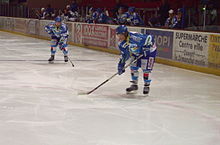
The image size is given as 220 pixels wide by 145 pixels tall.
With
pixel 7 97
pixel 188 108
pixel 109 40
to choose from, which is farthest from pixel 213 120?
pixel 109 40

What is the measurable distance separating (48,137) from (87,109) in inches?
48.8

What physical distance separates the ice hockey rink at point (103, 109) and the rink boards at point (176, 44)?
1.03 feet

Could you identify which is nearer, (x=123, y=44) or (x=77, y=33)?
(x=123, y=44)

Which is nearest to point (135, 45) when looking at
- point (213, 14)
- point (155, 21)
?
point (213, 14)

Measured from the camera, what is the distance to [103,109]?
478cm

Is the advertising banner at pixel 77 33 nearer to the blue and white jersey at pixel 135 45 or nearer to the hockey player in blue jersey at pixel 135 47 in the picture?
the hockey player in blue jersey at pixel 135 47

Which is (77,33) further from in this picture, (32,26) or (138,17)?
(32,26)

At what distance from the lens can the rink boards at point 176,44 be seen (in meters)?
7.86

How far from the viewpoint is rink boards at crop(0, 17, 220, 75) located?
786 centimetres

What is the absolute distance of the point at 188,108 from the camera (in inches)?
194

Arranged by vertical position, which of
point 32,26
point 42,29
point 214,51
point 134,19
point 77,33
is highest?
point 134,19

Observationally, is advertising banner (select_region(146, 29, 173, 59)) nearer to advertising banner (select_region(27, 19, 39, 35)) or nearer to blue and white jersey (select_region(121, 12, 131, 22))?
blue and white jersey (select_region(121, 12, 131, 22))

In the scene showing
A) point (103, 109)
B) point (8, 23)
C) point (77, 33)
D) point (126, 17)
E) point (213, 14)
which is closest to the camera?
point (103, 109)

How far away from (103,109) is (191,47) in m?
4.14
